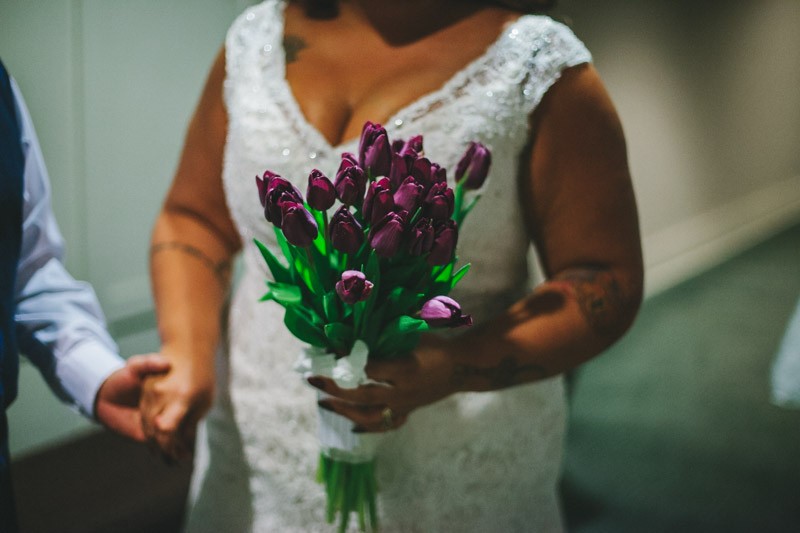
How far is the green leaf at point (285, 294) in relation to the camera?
70 centimetres

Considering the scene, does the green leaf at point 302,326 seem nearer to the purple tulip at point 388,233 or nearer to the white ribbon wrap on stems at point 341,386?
the white ribbon wrap on stems at point 341,386

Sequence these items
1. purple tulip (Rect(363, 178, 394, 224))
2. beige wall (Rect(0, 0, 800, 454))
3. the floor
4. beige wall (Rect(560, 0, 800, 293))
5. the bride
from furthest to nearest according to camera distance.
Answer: beige wall (Rect(560, 0, 800, 293)) < the floor < beige wall (Rect(0, 0, 800, 454)) < the bride < purple tulip (Rect(363, 178, 394, 224))

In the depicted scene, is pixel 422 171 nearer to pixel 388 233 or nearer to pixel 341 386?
pixel 388 233

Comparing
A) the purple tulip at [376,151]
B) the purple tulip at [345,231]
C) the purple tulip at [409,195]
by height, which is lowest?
the purple tulip at [345,231]

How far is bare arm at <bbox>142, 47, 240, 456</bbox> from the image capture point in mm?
888

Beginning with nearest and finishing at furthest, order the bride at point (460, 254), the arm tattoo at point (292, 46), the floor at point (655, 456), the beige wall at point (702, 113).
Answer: the bride at point (460, 254) < the arm tattoo at point (292, 46) < the floor at point (655, 456) < the beige wall at point (702, 113)

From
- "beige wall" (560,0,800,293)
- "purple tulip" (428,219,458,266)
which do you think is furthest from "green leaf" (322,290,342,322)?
"beige wall" (560,0,800,293)

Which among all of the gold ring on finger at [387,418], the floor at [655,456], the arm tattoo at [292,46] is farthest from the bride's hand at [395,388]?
the floor at [655,456]

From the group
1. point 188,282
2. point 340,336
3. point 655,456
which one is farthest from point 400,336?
point 655,456

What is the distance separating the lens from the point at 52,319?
34.1 inches

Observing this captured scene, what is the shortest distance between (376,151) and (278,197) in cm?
Result: 9

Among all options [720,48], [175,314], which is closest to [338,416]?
[175,314]

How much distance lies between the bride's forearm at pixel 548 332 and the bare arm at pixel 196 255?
0.33m

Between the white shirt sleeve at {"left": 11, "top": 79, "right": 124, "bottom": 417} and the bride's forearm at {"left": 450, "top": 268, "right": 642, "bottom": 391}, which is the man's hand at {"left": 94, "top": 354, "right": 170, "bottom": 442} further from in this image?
the bride's forearm at {"left": 450, "top": 268, "right": 642, "bottom": 391}
